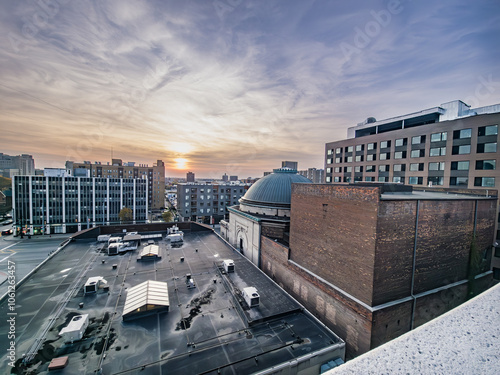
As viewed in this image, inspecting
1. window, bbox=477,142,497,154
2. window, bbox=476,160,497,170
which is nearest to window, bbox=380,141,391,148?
window, bbox=477,142,497,154

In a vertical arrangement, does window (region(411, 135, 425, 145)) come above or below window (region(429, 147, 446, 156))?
above

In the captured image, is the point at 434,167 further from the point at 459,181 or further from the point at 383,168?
the point at 383,168

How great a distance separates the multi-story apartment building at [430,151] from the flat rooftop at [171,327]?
89.8 ft

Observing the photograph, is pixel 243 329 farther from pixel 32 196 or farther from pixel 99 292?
pixel 32 196

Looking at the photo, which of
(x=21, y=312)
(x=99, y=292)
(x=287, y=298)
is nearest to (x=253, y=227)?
(x=287, y=298)

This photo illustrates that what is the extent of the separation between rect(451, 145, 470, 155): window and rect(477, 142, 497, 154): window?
1236mm

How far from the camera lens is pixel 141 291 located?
58.7ft

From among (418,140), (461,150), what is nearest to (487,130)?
(461,150)

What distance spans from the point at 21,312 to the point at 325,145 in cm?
6094

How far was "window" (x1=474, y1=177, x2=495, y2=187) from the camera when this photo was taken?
28.0 m

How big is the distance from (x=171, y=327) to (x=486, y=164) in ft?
135

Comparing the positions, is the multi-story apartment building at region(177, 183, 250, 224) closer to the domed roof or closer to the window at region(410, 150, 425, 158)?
the domed roof

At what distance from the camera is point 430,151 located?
36312 mm

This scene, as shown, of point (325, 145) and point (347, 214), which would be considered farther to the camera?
point (325, 145)
